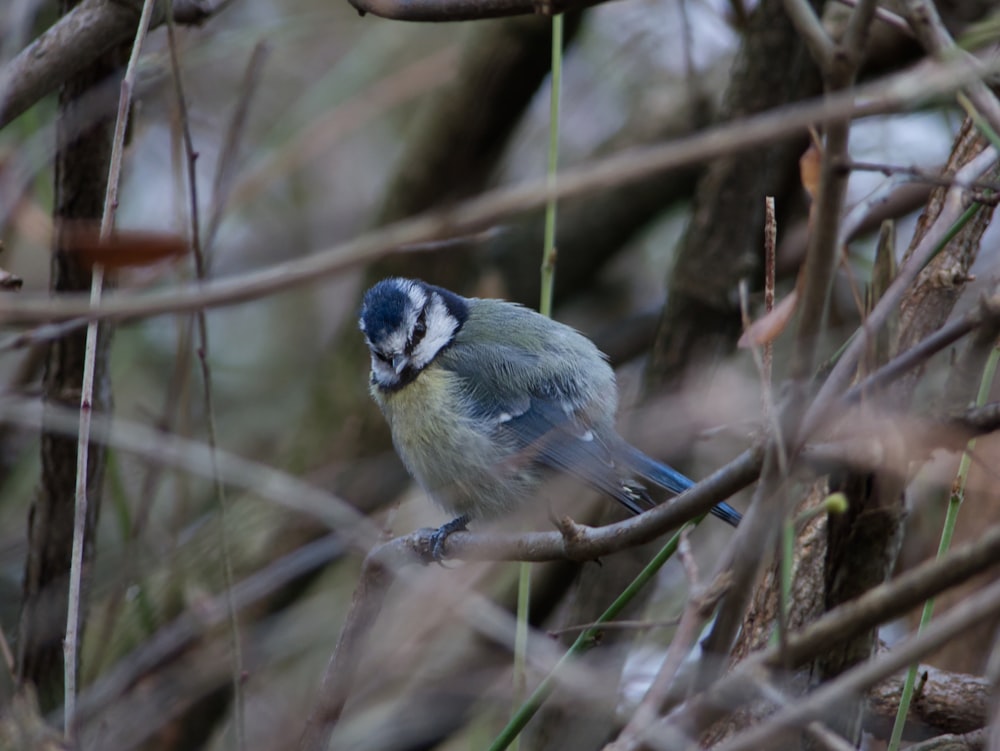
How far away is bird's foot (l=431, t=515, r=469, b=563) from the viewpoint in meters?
2.37

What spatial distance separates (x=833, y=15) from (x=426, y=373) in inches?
62.2

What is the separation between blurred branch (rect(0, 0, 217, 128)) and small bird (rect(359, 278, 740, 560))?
40.5 inches

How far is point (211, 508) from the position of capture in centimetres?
343

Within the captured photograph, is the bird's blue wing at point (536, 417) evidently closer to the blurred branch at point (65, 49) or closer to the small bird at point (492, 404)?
the small bird at point (492, 404)

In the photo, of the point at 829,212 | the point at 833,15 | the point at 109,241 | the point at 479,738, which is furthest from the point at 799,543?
the point at 833,15

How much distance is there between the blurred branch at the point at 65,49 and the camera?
6.41 ft

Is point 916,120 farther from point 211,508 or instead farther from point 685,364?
point 211,508

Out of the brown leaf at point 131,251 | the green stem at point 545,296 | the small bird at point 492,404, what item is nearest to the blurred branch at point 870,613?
the brown leaf at point 131,251

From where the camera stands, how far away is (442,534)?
2502 millimetres

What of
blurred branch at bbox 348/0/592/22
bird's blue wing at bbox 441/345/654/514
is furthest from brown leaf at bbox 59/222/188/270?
bird's blue wing at bbox 441/345/654/514

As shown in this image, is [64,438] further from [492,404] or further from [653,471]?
[653,471]

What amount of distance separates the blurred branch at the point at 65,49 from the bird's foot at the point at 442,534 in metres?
1.17

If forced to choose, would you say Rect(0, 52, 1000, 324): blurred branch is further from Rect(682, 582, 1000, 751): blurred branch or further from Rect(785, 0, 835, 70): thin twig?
Rect(682, 582, 1000, 751): blurred branch

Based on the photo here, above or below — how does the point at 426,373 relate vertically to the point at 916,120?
below
